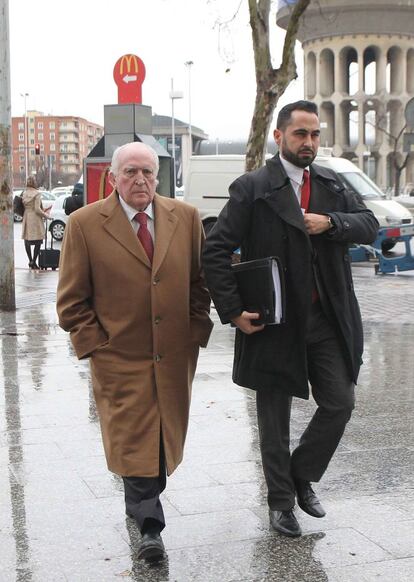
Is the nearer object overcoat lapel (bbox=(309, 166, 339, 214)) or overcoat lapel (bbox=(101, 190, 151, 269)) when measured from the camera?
overcoat lapel (bbox=(101, 190, 151, 269))

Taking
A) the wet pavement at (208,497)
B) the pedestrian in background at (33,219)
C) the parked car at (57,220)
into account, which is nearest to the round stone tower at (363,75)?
the parked car at (57,220)

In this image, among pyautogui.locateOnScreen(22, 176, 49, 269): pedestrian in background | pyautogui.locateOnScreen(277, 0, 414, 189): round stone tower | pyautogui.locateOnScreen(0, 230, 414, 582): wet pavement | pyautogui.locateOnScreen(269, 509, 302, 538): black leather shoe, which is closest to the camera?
pyautogui.locateOnScreen(0, 230, 414, 582): wet pavement

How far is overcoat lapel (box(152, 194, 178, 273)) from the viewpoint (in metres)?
4.39

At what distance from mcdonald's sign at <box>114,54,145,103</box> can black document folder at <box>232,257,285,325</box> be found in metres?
9.19

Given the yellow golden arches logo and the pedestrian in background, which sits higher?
the yellow golden arches logo

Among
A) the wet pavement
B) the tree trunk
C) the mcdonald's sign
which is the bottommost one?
the wet pavement

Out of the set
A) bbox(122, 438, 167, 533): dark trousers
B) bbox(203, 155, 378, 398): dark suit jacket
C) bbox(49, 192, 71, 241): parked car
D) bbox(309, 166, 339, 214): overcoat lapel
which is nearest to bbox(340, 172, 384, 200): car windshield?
bbox(49, 192, 71, 241): parked car

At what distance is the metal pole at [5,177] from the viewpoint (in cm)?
1278

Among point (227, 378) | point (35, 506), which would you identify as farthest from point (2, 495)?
point (227, 378)

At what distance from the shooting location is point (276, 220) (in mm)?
4492

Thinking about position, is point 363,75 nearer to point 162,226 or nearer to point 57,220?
point 57,220

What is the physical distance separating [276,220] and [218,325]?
7.58 metres

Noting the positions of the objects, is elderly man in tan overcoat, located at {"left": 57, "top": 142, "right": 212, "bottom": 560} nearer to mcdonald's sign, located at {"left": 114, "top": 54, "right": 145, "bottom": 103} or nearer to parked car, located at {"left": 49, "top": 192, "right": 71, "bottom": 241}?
mcdonald's sign, located at {"left": 114, "top": 54, "right": 145, "bottom": 103}

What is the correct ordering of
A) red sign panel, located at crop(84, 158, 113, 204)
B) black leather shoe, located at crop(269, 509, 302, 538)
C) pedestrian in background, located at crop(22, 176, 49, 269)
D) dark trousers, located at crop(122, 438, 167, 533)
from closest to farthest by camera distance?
dark trousers, located at crop(122, 438, 167, 533) → black leather shoe, located at crop(269, 509, 302, 538) → red sign panel, located at crop(84, 158, 113, 204) → pedestrian in background, located at crop(22, 176, 49, 269)
